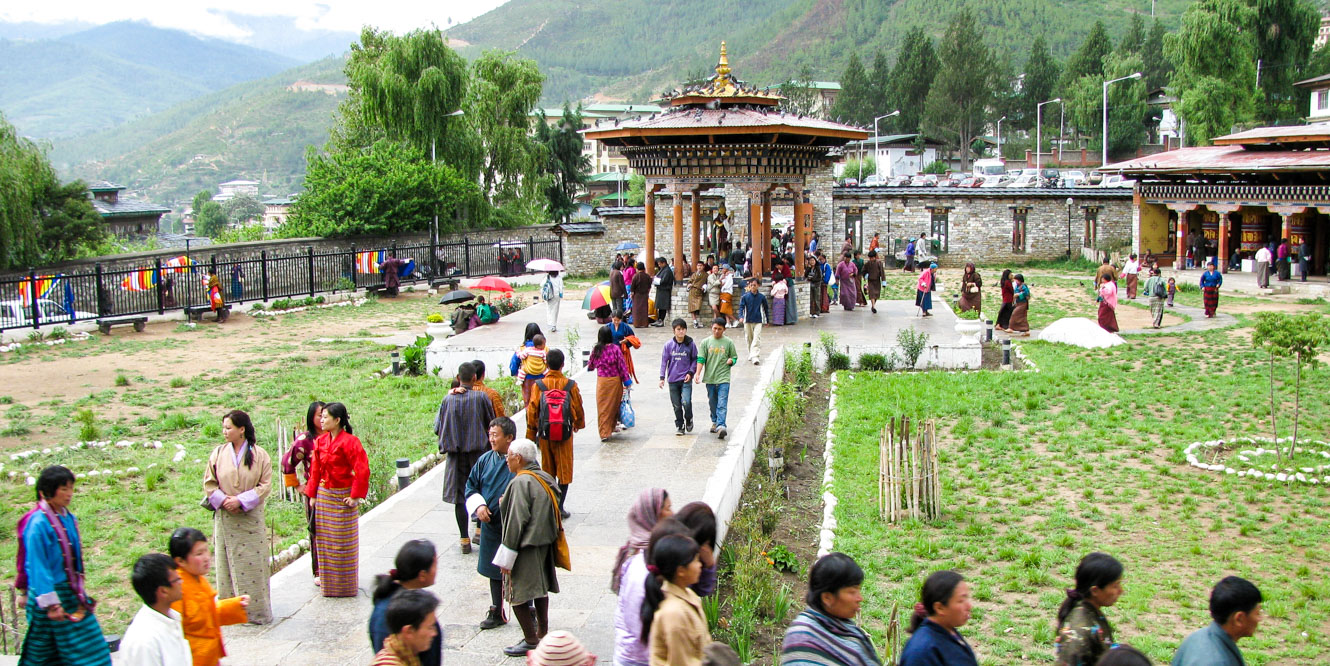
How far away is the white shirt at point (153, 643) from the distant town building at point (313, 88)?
151 m

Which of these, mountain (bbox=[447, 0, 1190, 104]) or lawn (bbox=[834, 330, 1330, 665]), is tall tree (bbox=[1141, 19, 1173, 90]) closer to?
mountain (bbox=[447, 0, 1190, 104])

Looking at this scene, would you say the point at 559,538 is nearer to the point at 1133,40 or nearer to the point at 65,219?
the point at 65,219

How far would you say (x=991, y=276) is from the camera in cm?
3641

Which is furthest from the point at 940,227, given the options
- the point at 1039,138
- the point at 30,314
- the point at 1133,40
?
the point at 1133,40

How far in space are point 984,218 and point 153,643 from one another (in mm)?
38672

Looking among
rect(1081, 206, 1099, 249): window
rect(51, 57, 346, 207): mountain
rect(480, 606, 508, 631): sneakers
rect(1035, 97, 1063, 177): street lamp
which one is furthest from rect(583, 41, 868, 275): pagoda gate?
rect(51, 57, 346, 207): mountain

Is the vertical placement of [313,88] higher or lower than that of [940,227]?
higher

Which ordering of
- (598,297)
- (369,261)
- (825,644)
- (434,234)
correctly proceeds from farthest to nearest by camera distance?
(434,234) → (369,261) → (598,297) → (825,644)

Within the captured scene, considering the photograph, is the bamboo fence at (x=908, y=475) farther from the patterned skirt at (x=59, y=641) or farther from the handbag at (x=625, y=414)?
the patterned skirt at (x=59, y=641)

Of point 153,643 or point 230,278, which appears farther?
point 230,278

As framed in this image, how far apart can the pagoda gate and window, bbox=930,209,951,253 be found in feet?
61.9

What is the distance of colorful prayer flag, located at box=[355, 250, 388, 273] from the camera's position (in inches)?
1308

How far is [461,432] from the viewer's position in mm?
8812

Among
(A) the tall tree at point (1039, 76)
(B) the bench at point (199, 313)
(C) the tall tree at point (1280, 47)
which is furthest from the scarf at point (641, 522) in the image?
(A) the tall tree at point (1039, 76)
